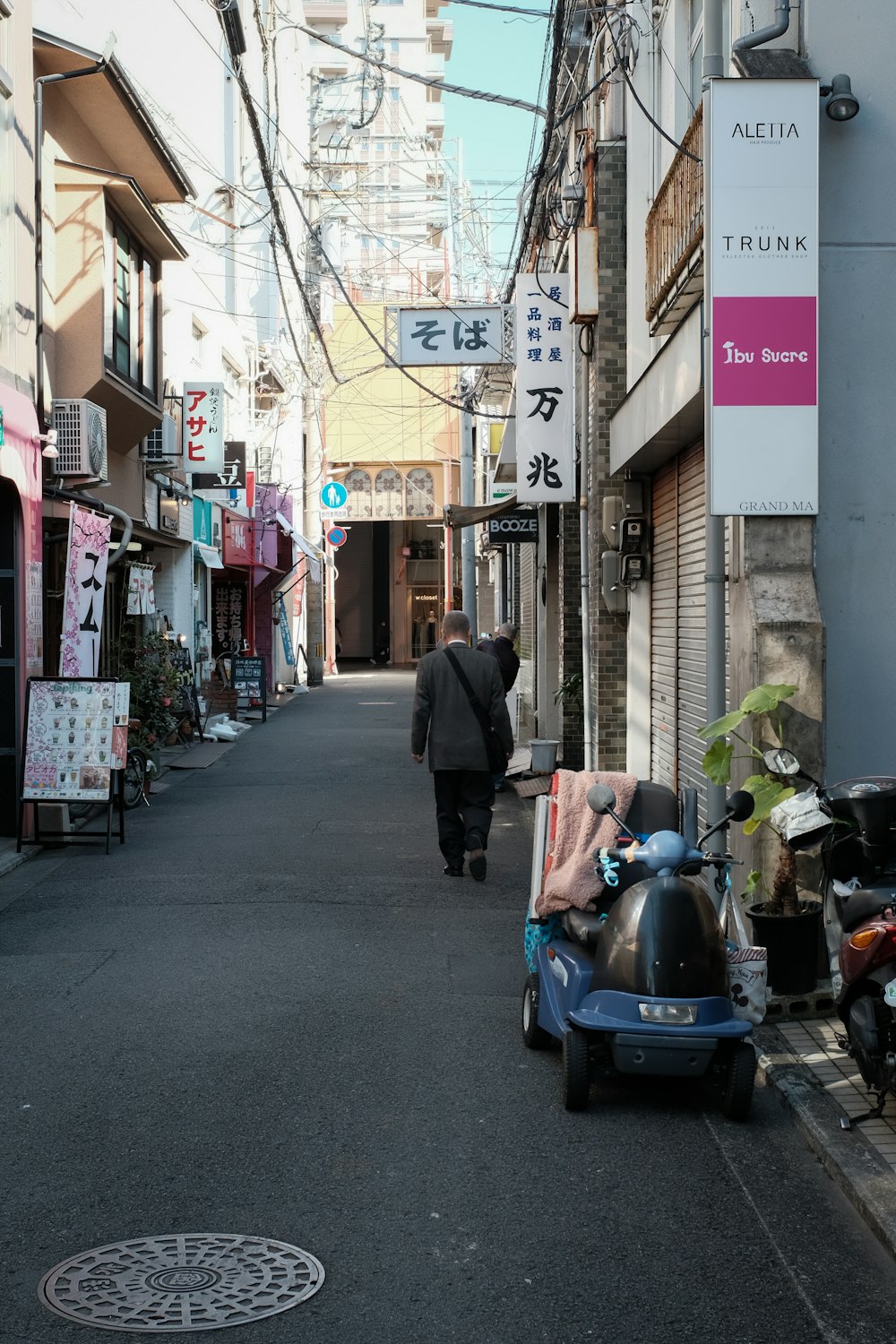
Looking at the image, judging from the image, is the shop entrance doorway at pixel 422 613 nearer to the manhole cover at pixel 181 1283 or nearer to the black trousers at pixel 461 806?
the black trousers at pixel 461 806

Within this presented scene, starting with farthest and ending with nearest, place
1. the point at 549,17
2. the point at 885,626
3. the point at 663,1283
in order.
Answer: the point at 549,17 < the point at 885,626 < the point at 663,1283

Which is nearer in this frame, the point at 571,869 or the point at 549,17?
the point at 571,869

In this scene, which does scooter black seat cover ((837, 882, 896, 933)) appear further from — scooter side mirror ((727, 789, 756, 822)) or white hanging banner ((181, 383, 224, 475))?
white hanging banner ((181, 383, 224, 475))

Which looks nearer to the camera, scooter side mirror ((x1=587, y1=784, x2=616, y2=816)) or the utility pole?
scooter side mirror ((x1=587, y1=784, x2=616, y2=816))

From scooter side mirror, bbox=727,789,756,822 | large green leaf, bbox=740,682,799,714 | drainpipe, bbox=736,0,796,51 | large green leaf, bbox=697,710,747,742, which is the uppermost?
drainpipe, bbox=736,0,796,51

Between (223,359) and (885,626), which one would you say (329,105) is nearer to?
(223,359)

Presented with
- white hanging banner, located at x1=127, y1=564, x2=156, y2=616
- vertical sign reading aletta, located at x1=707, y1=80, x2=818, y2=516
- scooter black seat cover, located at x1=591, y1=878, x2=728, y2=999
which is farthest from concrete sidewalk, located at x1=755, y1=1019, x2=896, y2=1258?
white hanging banner, located at x1=127, y1=564, x2=156, y2=616

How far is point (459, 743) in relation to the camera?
415 inches

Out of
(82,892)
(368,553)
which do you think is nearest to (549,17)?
(82,892)

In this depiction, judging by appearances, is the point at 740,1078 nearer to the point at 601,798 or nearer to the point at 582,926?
the point at 582,926

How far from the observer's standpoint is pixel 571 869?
6.26 meters

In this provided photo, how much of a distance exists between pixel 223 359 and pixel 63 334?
13.6 m

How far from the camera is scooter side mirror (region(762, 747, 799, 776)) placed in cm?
654

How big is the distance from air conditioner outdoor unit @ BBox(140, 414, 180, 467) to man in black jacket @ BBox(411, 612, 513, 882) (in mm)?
9670
